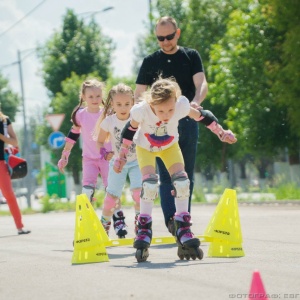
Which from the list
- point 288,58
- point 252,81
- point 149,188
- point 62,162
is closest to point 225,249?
A: point 149,188

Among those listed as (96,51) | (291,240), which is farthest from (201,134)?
(291,240)

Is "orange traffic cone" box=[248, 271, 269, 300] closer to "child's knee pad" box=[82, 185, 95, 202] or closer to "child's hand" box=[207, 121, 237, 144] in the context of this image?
"child's hand" box=[207, 121, 237, 144]

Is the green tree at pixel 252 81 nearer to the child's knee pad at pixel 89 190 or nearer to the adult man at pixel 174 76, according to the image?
the child's knee pad at pixel 89 190

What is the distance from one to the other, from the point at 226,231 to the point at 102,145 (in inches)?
87.5

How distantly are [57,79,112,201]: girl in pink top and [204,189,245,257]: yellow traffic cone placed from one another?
8.48ft

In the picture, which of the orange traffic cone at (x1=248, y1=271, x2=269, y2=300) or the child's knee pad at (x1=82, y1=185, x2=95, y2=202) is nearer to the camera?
the orange traffic cone at (x1=248, y1=271, x2=269, y2=300)

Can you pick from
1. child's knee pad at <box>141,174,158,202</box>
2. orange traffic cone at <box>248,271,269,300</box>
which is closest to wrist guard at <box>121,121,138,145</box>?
child's knee pad at <box>141,174,158,202</box>

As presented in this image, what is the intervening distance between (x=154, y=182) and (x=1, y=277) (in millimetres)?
1443

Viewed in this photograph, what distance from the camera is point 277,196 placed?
24.5 meters

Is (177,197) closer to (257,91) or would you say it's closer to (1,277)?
(1,277)

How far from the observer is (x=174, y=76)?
932cm

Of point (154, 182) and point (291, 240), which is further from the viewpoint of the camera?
point (291, 240)

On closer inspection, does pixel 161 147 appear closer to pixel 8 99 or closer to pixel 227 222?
pixel 227 222

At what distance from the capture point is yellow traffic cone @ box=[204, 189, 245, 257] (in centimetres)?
768
